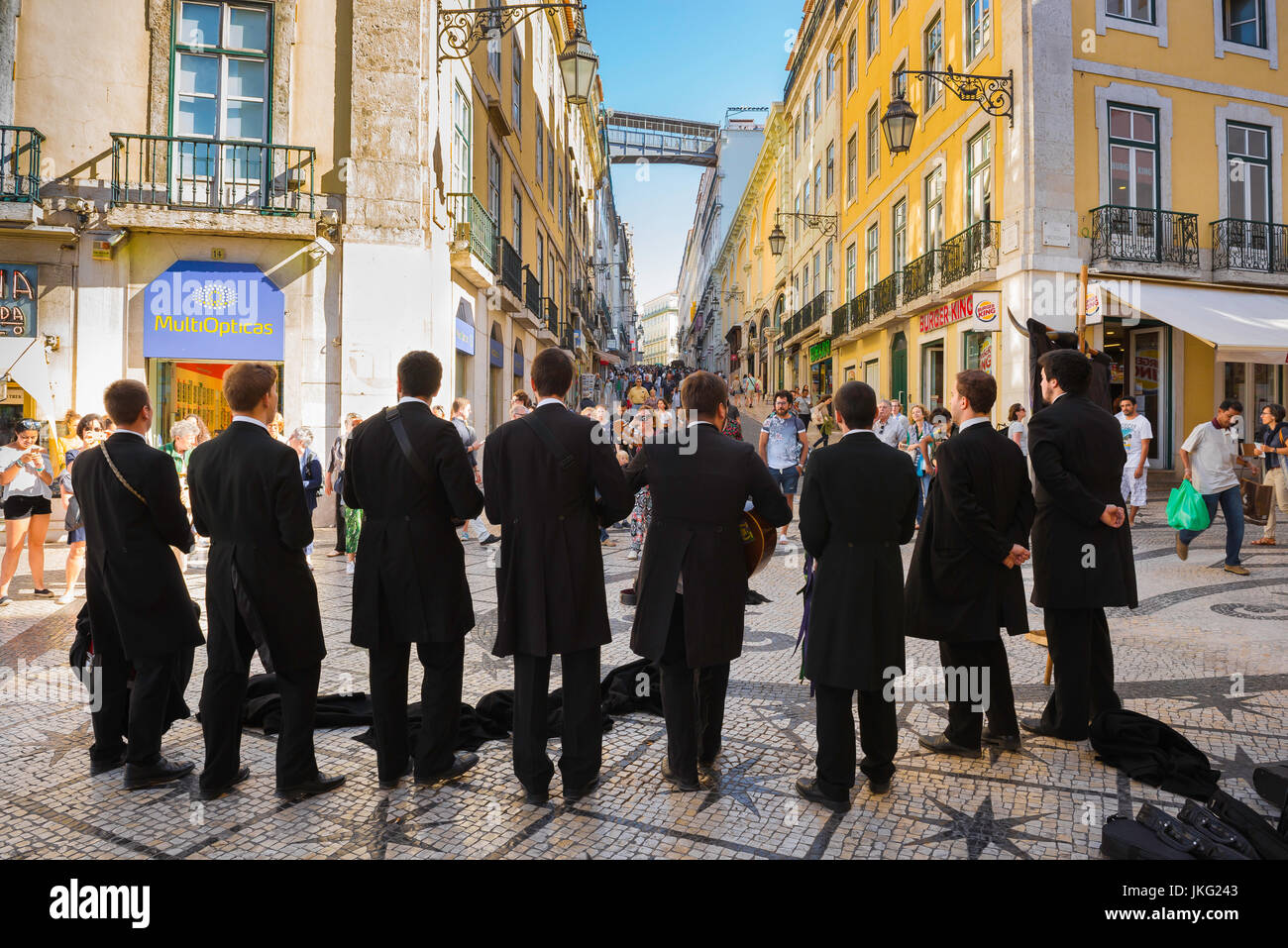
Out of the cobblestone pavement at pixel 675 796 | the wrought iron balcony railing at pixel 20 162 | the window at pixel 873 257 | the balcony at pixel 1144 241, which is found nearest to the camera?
the cobblestone pavement at pixel 675 796

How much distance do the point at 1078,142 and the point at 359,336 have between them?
13.4 m

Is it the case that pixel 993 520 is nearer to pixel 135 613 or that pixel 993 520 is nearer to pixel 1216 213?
pixel 135 613

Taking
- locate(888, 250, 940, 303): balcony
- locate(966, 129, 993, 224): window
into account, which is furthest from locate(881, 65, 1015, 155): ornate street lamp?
locate(888, 250, 940, 303): balcony

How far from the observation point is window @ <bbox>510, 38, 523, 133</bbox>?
19.8m

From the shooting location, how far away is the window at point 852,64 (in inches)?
1006

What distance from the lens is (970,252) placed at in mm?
17031

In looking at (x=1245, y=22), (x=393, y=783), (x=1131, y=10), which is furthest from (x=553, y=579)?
(x=1245, y=22)

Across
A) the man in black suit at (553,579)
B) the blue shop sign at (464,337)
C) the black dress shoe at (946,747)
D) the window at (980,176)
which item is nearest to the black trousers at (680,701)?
the man in black suit at (553,579)

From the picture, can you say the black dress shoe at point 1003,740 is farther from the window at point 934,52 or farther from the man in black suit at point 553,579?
the window at point 934,52

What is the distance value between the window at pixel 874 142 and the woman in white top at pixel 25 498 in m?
22.1

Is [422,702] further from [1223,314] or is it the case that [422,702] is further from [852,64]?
[852,64]
